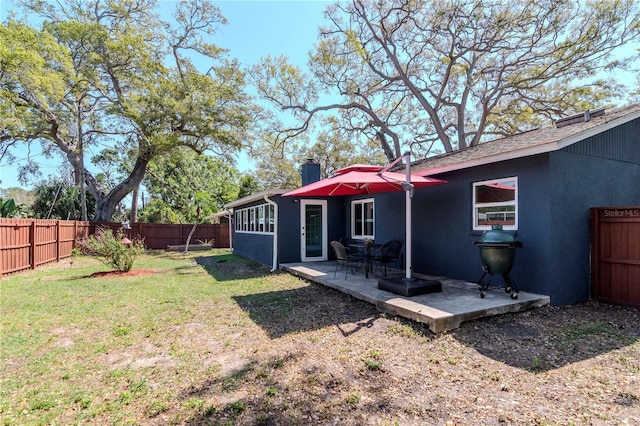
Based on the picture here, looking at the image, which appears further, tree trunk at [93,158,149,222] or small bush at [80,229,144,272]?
tree trunk at [93,158,149,222]

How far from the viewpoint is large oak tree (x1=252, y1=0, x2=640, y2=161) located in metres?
13.0

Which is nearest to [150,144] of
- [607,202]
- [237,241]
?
[237,241]

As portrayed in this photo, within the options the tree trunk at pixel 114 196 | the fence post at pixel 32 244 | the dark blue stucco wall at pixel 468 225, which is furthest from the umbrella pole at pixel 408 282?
the tree trunk at pixel 114 196

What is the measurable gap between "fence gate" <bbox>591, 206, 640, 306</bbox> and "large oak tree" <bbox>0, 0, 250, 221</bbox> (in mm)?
17328

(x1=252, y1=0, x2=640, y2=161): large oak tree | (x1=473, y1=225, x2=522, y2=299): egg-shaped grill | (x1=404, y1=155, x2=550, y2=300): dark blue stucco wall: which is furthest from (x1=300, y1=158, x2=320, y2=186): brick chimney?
(x1=252, y1=0, x2=640, y2=161): large oak tree

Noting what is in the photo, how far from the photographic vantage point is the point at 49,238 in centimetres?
1134

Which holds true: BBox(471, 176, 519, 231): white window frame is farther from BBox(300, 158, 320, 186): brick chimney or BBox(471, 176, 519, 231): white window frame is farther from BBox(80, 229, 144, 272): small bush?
BBox(80, 229, 144, 272): small bush

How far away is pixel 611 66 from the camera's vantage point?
1416 centimetres

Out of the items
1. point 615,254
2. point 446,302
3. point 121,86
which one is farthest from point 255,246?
point 121,86

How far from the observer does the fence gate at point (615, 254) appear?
5000 millimetres

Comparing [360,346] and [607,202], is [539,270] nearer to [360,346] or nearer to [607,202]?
[607,202]

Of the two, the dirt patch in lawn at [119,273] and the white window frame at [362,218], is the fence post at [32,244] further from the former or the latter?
the white window frame at [362,218]

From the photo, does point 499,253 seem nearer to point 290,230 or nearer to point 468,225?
point 468,225

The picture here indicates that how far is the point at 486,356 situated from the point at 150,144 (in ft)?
59.9
